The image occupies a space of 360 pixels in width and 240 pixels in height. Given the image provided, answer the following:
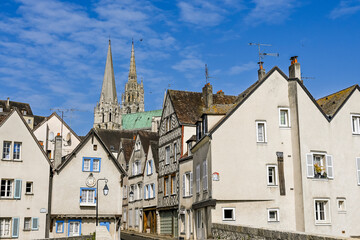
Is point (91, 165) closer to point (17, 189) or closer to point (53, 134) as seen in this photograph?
point (17, 189)

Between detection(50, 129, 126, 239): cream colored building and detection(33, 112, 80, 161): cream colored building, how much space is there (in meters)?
6.89

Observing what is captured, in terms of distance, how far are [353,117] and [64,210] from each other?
20198mm

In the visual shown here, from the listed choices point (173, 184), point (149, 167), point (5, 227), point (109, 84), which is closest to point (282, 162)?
point (173, 184)

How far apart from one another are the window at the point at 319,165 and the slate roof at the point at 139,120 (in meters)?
108

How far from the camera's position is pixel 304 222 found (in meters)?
25.4

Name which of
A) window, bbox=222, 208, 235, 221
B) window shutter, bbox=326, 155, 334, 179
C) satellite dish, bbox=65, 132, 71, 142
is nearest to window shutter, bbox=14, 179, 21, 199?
satellite dish, bbox=65, 132, 71, 142

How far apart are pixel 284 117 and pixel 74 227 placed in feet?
55.0

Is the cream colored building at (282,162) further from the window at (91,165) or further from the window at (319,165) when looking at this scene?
the window at (91,165)

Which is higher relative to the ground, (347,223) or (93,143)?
(93,143)

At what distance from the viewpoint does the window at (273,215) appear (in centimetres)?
2584

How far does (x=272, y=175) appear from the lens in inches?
1056

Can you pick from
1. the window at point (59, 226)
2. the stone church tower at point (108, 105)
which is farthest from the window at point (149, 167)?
the stone church tower at point (108, 105)

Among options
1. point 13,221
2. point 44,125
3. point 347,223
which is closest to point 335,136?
point 347,223

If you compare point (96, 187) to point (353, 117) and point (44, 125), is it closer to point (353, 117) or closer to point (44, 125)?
point (44, 125)
